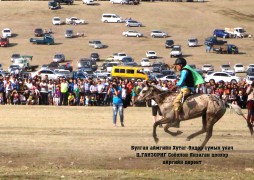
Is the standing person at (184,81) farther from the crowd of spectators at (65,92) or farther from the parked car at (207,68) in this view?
the parked car at (207,68)

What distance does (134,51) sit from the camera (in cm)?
8581

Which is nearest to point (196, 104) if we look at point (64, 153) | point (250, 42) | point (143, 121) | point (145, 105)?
point (64, 153)

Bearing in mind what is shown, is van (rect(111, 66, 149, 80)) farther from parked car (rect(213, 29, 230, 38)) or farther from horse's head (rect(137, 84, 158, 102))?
horse's head (rect(137, 84, 158, 102))

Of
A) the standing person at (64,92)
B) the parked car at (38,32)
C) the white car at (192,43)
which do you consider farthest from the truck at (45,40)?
the standing person at (64,92)

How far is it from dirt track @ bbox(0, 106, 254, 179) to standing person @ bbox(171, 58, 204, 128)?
4.28 ft

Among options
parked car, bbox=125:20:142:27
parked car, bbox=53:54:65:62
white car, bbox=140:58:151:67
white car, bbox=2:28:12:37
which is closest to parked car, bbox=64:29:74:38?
white car, bbox=2:28:12:37

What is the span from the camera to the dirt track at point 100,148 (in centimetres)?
1628

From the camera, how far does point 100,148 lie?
19875 mm

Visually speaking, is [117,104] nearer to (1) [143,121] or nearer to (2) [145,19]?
(1) [143,121]

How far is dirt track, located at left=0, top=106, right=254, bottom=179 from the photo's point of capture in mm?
16281

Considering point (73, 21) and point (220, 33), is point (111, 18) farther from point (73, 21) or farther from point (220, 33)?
point (220, 33)

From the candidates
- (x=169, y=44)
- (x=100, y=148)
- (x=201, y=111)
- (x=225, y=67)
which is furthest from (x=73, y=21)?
(x=201, y=111)

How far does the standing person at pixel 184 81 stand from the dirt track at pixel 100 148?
51.3 inches

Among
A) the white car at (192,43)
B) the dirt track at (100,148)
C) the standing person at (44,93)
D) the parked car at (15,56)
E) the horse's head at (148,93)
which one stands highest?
the horse's head at (148,93)
